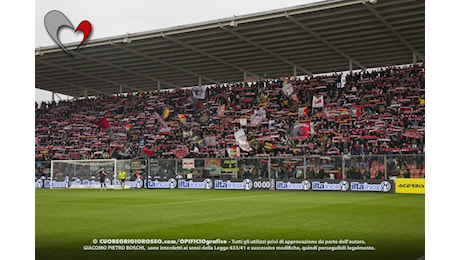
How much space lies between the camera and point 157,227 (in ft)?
44.3

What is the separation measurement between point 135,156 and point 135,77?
6757 mm

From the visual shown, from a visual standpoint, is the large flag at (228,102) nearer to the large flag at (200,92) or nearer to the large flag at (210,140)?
the large flag at (200,92)

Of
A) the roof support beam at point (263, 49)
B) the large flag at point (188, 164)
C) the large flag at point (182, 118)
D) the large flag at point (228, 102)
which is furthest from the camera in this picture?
the large flag at point (182, 118)

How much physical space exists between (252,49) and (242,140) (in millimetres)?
7276

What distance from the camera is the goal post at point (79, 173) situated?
3959 centimetres

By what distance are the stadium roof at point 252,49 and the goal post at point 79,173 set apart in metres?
7.34

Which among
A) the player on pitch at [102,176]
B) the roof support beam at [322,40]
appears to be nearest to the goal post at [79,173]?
the player on pitch at [102,176]

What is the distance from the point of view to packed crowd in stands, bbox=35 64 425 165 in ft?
115

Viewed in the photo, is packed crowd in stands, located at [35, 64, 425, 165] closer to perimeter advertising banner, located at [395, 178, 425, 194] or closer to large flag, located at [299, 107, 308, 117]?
large flag, located at [299, 107, 308, 117]

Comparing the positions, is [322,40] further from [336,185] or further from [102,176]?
[102,176]

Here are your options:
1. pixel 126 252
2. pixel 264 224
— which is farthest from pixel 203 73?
pixel 126 252

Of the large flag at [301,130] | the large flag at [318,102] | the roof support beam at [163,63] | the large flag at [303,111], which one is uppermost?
the roof support beam at [163,63]

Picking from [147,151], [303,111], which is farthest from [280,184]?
[147,151]

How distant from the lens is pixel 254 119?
39.9 m
